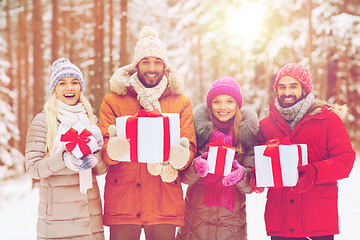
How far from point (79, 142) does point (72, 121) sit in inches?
14.1

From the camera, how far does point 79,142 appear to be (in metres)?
3.05

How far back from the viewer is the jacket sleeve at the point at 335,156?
318cm

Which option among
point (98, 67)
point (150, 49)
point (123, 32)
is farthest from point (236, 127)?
point (98, 67)

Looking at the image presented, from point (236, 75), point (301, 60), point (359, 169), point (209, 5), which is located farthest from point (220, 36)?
point (359, 169)

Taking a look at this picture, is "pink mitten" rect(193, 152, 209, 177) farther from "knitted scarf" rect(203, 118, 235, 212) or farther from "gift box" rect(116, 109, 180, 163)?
"gift box" rect(116, 109, 180, 163)

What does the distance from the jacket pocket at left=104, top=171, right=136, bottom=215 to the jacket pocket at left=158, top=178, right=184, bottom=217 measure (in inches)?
10.3

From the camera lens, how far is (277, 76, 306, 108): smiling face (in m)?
3.51

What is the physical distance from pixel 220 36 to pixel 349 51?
5066 millimetres

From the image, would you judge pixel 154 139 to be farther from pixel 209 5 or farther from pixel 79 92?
pixel 209 5

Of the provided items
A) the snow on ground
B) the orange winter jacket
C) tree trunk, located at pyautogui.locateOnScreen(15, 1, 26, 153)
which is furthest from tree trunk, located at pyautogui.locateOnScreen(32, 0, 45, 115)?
the orange winter jacket

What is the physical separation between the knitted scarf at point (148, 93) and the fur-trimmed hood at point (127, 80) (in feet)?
0.28

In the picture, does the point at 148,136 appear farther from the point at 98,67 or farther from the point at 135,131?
the point at 98,67

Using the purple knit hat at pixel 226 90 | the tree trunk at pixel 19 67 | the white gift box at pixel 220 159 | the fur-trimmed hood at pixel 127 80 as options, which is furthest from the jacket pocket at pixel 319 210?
the tree trunk at pixel 19 67

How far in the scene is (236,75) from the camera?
17.2m
